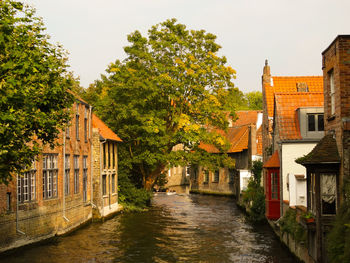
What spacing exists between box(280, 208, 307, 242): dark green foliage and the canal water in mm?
1334

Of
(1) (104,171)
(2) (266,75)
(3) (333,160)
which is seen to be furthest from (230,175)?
(3) (333,160)

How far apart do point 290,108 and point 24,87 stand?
16.2 meters

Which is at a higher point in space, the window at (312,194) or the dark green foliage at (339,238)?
the window at (312,194)

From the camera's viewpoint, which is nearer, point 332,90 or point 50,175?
point 332,90

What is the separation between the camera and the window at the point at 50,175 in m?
23.7

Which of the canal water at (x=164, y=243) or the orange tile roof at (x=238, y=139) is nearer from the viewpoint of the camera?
the canal water at (x=164, y=243)

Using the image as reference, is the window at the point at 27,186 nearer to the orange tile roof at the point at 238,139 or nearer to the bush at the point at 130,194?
the bush at the point at 130,194

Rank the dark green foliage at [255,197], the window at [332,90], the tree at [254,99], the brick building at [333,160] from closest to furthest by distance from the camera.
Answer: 1. the brick building at [333,160]
2. the window at [332,90]
3. the dark green foliage at [255,197]
4. the tree at [254,99]

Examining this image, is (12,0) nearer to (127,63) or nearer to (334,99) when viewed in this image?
(334,99)

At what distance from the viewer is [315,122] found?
23.8 metres

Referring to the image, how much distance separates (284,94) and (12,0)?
648 inches

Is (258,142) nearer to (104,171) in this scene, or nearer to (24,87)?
(104,171)

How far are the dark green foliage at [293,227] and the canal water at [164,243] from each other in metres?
1.33

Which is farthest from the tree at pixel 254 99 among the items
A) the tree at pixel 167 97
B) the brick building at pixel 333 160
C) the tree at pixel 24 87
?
the tree at pixel 24 87
